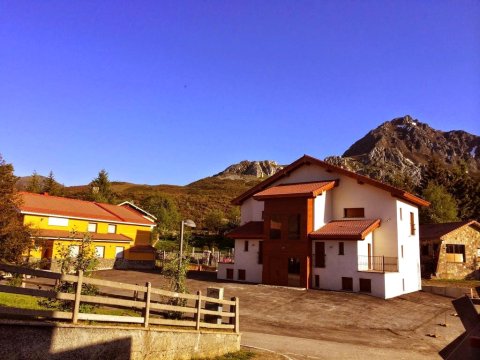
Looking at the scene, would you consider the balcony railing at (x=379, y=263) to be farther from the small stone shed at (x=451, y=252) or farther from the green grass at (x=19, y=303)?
the green grass at (x=19, y=303)

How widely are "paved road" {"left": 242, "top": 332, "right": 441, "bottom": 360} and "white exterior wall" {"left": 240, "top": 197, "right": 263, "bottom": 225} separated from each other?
2227 cm

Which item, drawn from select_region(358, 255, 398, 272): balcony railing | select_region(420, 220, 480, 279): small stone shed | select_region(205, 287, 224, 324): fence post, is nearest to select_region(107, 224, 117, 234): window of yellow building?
select_region(358, 255, 398, 272): balcony railing

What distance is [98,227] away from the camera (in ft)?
142

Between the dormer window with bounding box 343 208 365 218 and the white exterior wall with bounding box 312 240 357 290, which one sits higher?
the dormer window with bounding box 343 208 365 218

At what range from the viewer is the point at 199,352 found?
11445 millimetres

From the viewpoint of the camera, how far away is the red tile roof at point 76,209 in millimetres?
38425

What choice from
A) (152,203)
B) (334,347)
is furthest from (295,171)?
(152,203)

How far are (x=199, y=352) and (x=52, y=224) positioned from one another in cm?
3235

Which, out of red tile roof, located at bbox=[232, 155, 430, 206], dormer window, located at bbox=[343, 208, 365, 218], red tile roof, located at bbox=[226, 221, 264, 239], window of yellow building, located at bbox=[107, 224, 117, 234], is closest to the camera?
red tile roof, located at bbox=[232, 155, 430, 206]

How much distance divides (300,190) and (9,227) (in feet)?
69.0

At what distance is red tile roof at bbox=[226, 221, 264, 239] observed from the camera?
34188 millimetres

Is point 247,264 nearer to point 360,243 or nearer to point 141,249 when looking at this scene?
point 360,243

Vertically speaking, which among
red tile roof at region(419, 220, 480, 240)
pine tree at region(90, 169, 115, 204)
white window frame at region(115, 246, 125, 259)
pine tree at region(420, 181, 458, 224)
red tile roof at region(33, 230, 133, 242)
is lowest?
white window frame at region(115, 246, 125, 259)

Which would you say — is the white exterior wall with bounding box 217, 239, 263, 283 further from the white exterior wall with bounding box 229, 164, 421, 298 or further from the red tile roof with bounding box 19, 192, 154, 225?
the red tile roof with bounding box 19, 192, 154, 225
